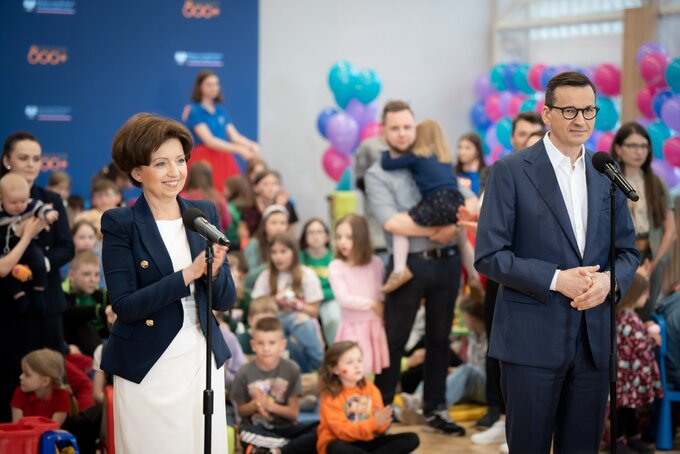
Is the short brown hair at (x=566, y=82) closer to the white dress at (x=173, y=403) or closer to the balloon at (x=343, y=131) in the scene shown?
the white dress at (x=173, y=403)

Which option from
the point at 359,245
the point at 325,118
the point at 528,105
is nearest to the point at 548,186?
the point at 359,245

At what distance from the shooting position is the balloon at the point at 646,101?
7977 millimetres

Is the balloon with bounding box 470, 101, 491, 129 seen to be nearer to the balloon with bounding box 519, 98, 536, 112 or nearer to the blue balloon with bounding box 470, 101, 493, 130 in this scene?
the blue balloon with bounding box 470, 101, 493, 130

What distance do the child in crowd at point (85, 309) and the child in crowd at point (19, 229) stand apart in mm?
748

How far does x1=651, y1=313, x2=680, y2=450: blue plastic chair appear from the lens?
5371 mm

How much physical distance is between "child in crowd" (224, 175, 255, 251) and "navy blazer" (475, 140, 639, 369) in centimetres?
454

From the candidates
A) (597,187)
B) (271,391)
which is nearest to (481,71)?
(271,391)

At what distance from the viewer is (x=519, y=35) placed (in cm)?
1115

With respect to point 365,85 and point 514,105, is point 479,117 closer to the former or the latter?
point 514,105

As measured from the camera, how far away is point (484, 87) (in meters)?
10.9

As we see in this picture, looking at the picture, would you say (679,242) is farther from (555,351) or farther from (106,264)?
(106,264)

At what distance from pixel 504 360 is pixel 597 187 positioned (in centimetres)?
69

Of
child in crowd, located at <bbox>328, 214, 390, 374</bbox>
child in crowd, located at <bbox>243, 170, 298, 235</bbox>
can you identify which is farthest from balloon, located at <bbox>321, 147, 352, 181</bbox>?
child in crowd, located at <bbox>328, 214, 390, 374</bbox>

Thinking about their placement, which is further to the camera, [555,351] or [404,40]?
[404,40]
